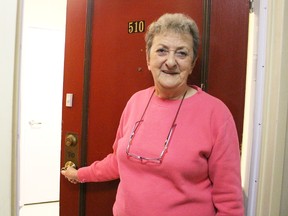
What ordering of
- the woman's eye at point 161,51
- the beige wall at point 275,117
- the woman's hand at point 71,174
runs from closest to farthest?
the beige wall at point 275,117 → the woman's eye at point 161,51 → the woman's hand at point 71,174

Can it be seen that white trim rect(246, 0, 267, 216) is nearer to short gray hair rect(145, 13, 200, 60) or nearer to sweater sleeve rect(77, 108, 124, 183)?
short gray hair rect(145, 13, 200, 60)

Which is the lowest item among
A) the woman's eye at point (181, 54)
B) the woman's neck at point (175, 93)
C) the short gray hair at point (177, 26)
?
the woman's neck at point (175, 93)

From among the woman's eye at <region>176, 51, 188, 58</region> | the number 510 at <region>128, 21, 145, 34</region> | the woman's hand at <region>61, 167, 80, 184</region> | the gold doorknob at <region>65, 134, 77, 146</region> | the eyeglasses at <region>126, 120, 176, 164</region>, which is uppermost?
the number 510 at <region>128, 21, 145, 34</region>

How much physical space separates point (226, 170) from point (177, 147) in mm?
174

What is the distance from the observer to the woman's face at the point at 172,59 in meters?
0.88

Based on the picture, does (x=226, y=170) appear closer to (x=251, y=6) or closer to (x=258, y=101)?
(x=258, y=101)

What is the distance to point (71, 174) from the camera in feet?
4.20

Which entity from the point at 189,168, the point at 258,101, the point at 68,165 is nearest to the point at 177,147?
the point at 189,168

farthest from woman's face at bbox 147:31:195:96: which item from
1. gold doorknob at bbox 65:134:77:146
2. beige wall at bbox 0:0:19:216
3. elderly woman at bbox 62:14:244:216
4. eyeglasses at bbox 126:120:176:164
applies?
gold doorknob at bbox 65:134:77:146

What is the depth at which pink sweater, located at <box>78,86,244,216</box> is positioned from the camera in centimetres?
82

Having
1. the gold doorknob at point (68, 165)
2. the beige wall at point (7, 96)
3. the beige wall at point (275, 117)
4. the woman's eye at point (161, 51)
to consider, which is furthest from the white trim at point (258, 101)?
the gold doorknob at point (68, 165)

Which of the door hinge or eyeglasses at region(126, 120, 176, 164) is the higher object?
the door hinge

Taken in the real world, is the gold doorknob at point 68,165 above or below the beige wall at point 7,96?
below

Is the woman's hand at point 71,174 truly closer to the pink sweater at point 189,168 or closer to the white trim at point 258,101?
the pink sweater at point 189,168
